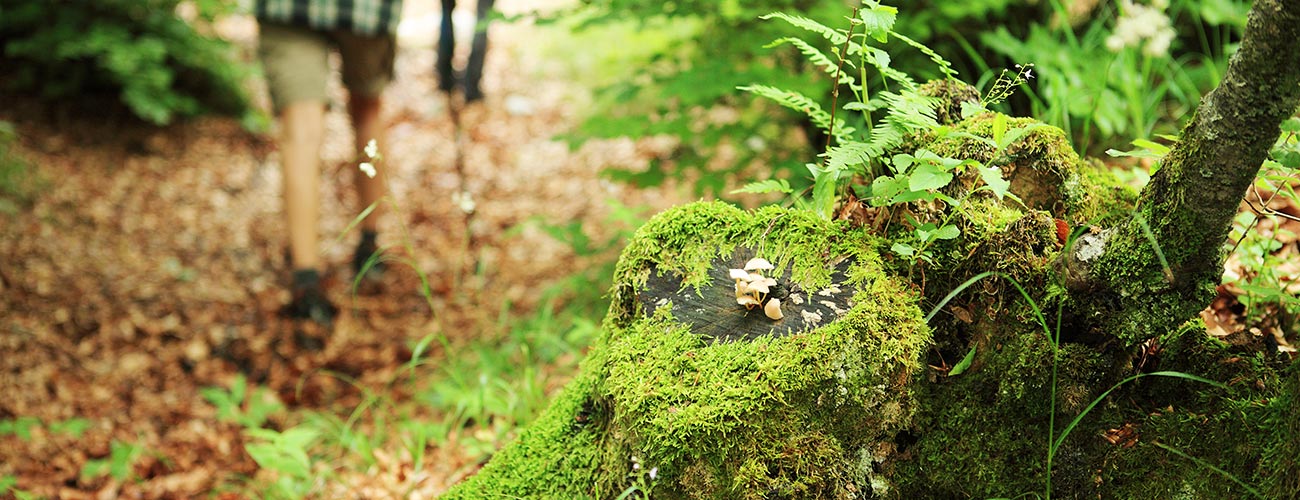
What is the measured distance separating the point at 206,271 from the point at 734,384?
4.35 metres

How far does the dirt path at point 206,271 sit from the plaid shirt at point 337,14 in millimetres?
874

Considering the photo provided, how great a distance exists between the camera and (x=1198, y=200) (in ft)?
5.05

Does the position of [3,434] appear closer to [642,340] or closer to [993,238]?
[642,340]

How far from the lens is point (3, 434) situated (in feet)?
11.4

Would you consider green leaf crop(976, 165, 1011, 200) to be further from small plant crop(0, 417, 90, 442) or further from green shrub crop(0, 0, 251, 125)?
green shrub crop(0, 0, 251, 125)

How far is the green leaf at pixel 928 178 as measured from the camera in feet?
5.34

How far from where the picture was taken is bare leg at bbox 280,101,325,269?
421 cm

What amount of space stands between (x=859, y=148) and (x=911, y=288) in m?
0.33

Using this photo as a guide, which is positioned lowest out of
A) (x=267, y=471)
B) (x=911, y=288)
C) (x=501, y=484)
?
(x=267, y=471)

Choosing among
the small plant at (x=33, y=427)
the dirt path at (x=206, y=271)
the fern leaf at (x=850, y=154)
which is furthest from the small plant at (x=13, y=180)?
the fern leaf at (x=850, y=154)

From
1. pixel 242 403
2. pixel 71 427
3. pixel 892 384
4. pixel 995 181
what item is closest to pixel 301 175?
pixel 242 403

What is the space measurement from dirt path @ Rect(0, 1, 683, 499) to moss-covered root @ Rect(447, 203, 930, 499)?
978mm

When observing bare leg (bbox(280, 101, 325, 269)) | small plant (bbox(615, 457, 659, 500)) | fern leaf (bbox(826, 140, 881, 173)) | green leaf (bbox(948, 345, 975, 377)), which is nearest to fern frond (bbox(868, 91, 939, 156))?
fern leaf (bbox(826, 140, 881, 173))

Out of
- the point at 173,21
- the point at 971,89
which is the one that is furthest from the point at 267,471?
the point at 173,21
